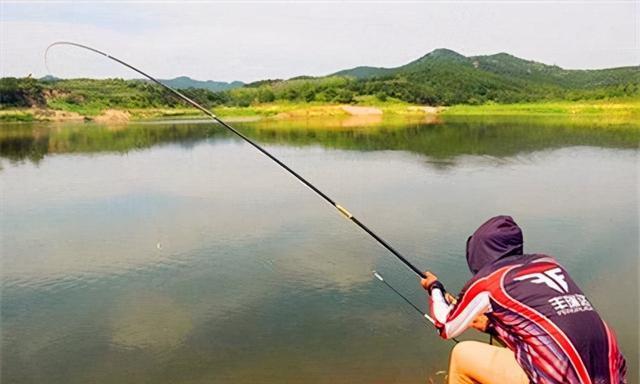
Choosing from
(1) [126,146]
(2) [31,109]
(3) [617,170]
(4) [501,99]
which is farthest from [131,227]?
(4) [501,99]

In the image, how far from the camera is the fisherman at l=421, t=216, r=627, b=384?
244 cm

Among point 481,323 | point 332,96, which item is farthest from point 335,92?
point 481,323

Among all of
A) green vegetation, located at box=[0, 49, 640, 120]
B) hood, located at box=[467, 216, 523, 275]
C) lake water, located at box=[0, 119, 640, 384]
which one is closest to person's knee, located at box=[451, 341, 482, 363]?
hood, located at box=[467, 216, 523, 275]

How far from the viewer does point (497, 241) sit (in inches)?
107

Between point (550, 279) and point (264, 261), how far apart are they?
6297 millimetres

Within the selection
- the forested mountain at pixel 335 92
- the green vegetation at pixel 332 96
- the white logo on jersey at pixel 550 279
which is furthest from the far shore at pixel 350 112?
the white logo on jersey at pixel 550 279

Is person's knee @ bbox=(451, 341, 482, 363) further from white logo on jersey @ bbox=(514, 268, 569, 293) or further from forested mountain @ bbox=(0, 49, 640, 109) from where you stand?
forested mountain @ bbox=(0, 49, 640, 109)

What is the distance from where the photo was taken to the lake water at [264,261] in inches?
217

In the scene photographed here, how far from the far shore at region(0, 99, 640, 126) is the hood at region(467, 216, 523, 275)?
48613 millimetres

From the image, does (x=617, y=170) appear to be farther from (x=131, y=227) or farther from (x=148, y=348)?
(x=148, y=348)

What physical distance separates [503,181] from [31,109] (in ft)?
181

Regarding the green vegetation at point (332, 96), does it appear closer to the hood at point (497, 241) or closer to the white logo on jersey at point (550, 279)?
the hood at point (497, 241)

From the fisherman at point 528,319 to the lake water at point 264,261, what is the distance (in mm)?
2366

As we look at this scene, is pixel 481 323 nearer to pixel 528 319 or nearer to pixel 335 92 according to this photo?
pixel 528 319
